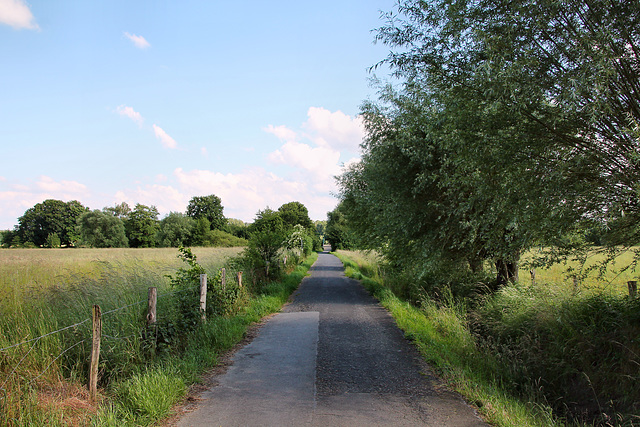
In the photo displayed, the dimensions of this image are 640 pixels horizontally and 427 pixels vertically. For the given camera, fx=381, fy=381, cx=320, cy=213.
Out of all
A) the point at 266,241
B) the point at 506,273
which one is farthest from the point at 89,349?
the point at 266,241

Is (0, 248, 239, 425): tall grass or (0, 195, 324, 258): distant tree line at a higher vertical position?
(0, 195, 324, 258): distant tree line

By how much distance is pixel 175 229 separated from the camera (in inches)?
2901

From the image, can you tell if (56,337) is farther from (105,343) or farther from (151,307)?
(151,307)

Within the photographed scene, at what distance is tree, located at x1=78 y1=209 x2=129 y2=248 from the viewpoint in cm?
6625

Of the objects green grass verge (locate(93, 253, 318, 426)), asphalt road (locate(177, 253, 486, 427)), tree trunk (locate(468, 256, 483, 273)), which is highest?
tree trunk (locate(468, 256, 483, 273))

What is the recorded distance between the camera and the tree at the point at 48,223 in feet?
224

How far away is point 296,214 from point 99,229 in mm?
37418

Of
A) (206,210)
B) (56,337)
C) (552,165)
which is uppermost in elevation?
(206,210)

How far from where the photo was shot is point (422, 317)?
10.2 m

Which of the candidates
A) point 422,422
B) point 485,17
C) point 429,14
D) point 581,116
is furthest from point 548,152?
point 422,422

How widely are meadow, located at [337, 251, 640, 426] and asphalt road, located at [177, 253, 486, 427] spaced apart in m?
0.44

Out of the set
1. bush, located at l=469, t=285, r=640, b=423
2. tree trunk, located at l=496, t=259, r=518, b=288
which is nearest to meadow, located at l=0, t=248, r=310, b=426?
bush, located at l=469, t=285, r=640, b=423

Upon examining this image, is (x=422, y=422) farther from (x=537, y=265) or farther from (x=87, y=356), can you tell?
(x=87, y=356)

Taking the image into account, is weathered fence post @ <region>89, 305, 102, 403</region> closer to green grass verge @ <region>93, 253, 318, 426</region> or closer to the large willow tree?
green grass verge @ <region>93, 253, 318, 426</region>
